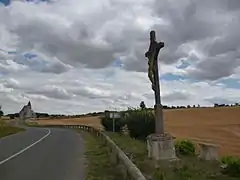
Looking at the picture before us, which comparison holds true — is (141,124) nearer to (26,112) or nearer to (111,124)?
(111,124)

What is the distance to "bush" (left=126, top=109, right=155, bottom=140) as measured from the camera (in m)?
29.5

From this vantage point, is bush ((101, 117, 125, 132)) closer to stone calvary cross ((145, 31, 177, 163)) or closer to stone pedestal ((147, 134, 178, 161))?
stone calvary cross ((145, 31, 177, 163))

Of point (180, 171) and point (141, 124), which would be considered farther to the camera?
point (141, 124)

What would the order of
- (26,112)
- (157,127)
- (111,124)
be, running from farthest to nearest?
(26,112)
(111,124)
(157,127)

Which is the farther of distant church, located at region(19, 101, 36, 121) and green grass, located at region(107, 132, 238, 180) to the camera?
distant church, located at region(19, 101, 36, 121)

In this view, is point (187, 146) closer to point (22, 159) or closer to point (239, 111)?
point (22, 159)

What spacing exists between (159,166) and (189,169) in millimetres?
843

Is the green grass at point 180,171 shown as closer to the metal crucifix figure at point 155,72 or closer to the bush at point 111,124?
the metal crucifix figure at point 155,72

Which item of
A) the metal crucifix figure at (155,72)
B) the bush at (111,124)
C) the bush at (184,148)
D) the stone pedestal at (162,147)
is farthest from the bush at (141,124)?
the stone pedestal at (162,147)

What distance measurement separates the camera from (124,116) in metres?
39.0

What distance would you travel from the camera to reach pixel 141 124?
101ft

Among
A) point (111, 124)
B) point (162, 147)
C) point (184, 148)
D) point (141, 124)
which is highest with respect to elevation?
point (111, 124)

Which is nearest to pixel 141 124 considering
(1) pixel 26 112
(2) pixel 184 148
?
(2) pixel 184 148

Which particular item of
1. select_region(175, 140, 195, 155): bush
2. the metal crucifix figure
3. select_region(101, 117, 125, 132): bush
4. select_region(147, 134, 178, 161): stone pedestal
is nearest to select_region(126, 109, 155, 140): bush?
select_region(101, 117, 125, 132): bush
